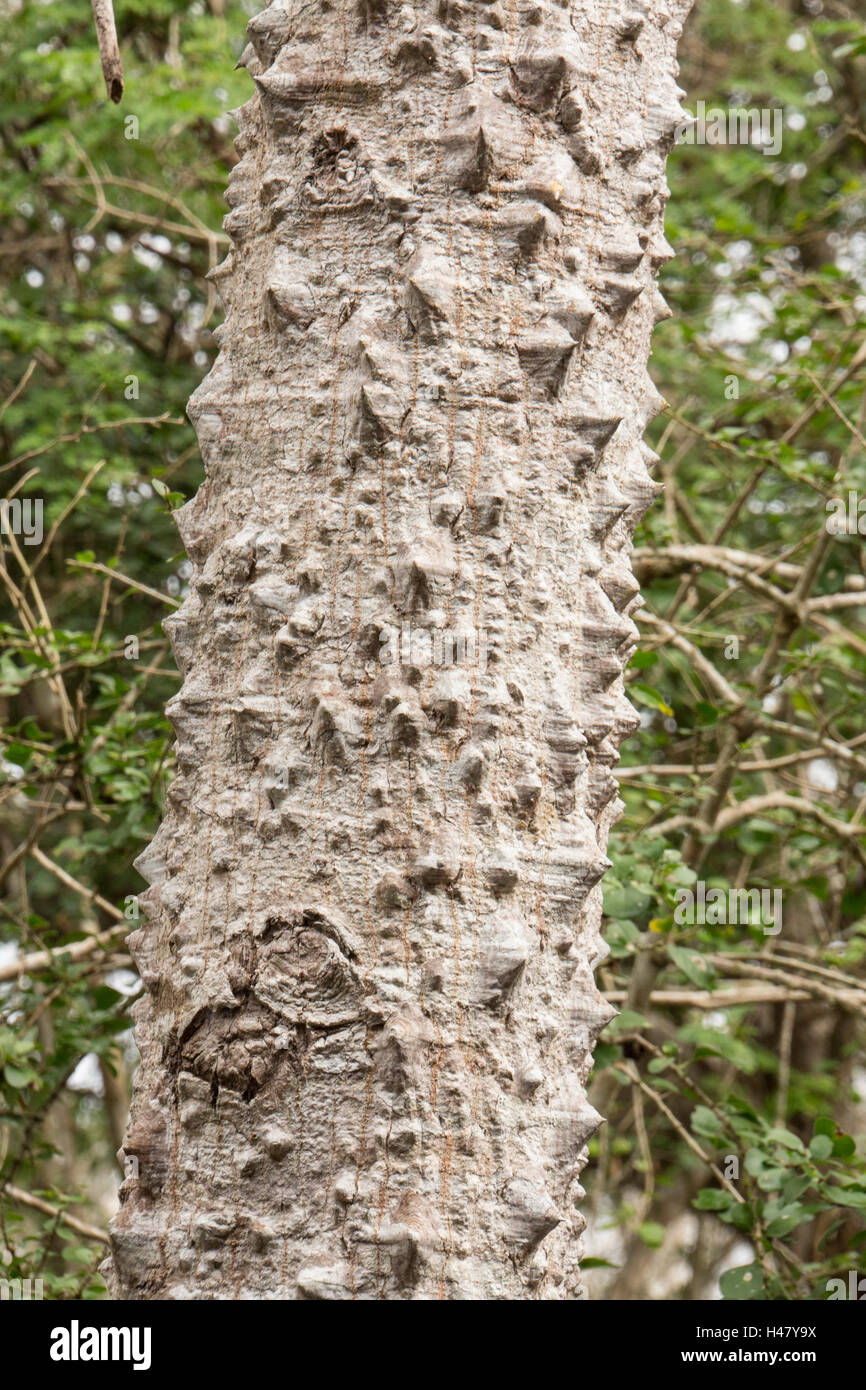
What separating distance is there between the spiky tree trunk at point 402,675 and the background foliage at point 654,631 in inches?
44.3

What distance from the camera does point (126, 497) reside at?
397cm

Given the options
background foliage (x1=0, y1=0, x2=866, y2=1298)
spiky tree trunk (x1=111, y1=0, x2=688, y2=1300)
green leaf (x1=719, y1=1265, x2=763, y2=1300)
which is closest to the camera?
spiky tree trunk (x1=111, y1=0, x2=688, y2=1300)

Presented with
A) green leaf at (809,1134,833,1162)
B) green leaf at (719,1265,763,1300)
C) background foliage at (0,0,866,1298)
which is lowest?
green leaf at (719,1265,763,1300)

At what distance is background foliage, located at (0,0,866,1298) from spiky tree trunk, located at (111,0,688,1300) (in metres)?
1.12

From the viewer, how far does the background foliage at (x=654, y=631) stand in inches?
98.6

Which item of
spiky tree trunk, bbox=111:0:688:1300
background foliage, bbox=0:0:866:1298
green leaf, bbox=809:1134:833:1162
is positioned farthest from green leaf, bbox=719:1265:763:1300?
spiky tree trunk, bbox=111:0:688:1300

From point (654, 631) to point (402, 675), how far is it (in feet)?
7.03

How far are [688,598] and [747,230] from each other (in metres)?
1.06

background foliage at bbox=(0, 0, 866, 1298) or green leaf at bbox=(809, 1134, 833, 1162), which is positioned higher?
background foliage at bbox=(0, 0, 866, 1298)

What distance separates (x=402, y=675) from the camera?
39.8 inches

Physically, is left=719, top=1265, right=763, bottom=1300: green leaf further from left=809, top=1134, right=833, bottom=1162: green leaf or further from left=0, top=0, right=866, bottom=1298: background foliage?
left=809, top=1134, right=833, bottom=1162: green leaf

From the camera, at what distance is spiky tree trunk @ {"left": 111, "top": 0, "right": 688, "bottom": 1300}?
0.96 m

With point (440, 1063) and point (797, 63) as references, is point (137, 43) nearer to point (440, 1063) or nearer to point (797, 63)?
point (797, 63)

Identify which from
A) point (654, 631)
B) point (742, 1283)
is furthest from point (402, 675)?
point (654, 631)
